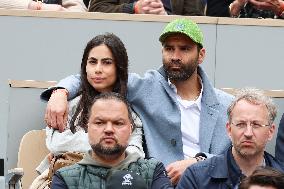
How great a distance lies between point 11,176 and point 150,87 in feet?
4.66

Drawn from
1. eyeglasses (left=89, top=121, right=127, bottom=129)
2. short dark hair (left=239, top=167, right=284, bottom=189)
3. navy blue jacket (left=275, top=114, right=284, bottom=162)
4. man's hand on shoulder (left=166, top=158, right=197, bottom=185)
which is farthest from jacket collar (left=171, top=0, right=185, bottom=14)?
short dark hair (left=239, top=167, right=284, bottom=189)

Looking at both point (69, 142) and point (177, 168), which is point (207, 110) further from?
point (69, 142)

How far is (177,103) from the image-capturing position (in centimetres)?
681

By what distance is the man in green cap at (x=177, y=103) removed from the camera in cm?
666

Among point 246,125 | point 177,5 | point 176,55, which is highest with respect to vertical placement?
point 177,5

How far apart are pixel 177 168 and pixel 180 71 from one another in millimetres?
847

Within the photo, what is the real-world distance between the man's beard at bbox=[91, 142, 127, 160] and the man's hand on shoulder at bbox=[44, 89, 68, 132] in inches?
33.6

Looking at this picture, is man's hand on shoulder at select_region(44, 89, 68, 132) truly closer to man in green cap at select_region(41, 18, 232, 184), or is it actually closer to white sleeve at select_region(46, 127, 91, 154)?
man in green cap at select_region(41, 18, 232, 184)

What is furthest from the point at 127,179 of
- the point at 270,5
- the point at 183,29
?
the point at 270,5

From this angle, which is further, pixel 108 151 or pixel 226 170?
pixel 226 170

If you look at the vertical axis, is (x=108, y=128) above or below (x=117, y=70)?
below

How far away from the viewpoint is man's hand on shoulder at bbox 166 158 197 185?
6.27 m

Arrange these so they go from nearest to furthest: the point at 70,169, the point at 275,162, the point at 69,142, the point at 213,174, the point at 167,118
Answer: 1. the point at 70,169
2. the point at 213,174
3. the point at 275,162
4. the point at 69,142
5. the point at 167,118

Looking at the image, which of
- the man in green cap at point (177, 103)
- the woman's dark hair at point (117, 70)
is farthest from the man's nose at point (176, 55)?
the woman's dark hair at point (117, 70)
